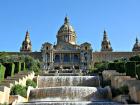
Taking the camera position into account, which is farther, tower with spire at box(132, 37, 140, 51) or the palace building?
tower with spire at box(132, 37, 140, 51)

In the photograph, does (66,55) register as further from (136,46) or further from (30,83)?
(30,83)

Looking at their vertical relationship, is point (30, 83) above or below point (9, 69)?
below

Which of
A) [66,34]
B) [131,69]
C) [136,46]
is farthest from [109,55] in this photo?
[131,69]

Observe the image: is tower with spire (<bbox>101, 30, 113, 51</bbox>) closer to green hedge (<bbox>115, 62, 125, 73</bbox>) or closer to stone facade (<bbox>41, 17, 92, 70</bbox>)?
stone facade (<bbox>41, 17, 92, 70</bbox>)

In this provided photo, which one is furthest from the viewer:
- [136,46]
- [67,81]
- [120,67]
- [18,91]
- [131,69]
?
[136,46]

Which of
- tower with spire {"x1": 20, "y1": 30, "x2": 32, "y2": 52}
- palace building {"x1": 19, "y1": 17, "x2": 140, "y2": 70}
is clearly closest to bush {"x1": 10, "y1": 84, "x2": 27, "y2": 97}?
palace building {"x1": 19, "y1": 17, "x2": 140, "y2": 70}

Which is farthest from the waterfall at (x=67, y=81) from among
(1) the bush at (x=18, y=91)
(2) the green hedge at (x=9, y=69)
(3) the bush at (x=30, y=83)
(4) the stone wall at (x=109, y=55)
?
(4) the stone wall at (x=109, y=55)

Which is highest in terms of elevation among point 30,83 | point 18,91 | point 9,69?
point 9,69

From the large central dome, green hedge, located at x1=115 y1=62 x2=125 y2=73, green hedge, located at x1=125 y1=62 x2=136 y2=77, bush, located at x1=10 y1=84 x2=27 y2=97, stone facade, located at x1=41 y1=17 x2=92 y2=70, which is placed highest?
the large central dome

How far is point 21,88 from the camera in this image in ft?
101

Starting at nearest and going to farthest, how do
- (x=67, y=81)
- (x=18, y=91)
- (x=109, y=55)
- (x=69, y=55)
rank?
(x=18, y=91), (x=67, y=81), (x=69, y=55), (x=109, y=55)

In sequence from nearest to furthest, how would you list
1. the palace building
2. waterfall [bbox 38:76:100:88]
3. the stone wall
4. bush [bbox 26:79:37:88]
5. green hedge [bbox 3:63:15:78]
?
bush [bbox 26:79:37:88]
waterfall [bbox 38:76:100:88]
green hedge [bbox 3:63:15:78]
the palace building
the stone wall

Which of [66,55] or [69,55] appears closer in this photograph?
[69,55]

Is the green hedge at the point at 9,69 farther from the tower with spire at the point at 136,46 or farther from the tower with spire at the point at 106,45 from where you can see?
the tower with spire at the point at 136,46
